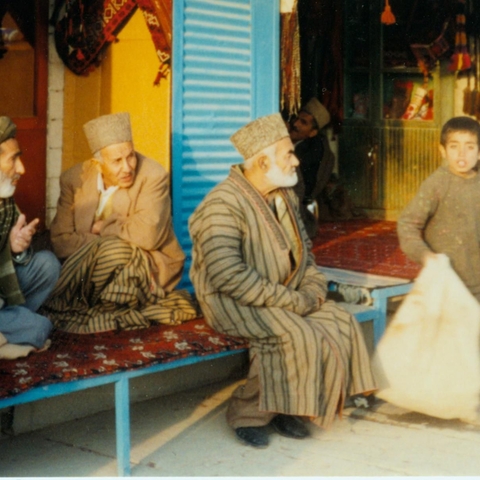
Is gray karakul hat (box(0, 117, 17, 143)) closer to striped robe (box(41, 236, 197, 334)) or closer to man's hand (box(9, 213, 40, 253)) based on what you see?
man's hand (box(9, 213, 40, 253))

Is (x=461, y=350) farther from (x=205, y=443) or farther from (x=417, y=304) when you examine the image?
(x=205, y=443)

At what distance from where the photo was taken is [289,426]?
4.82 m

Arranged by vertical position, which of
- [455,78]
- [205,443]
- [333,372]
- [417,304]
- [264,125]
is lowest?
[205,443]

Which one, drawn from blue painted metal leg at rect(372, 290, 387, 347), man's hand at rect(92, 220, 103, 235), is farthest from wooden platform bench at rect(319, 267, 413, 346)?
man's hand at rect(92, 220, 103, 235)

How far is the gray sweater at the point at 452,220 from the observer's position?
5102mm

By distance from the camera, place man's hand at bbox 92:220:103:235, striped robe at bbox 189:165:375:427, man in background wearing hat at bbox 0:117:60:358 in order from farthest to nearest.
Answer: man's hand at bbox 92:220:103:235 → striped robe at bbox 189:165:375:427 → man in background wearing hat at bbox 0:117:60:358

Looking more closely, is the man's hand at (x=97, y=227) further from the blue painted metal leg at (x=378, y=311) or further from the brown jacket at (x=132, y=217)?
the blue painted metal leg at (x=378, y=311)

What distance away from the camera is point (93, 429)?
5035 millimetres

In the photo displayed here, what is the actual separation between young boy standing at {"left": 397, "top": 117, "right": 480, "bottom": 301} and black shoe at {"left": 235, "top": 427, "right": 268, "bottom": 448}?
1210 millimetres

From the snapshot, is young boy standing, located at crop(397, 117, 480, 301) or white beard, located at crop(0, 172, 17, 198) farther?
young boy standing, located at crop(397, 117, 480, 301)

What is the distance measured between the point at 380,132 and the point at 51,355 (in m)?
5.60

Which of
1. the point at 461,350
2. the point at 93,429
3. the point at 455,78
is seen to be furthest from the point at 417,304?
the point at 455,78

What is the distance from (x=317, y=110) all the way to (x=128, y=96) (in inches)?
86.6

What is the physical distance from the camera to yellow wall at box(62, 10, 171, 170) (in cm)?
631
